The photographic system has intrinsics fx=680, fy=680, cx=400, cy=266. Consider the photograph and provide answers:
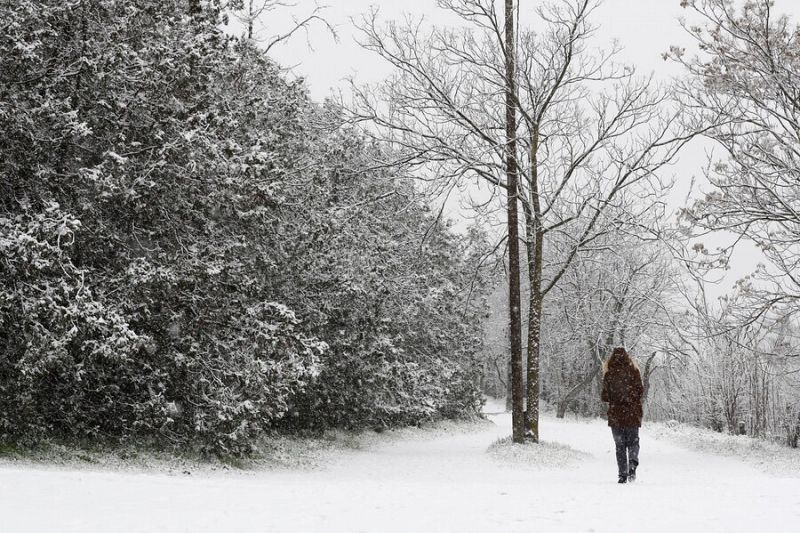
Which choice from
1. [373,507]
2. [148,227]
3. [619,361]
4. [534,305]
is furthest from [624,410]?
[148,227]

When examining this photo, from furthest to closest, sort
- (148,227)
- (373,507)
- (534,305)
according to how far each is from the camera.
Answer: (534,305) → (148,227) → (373,507)

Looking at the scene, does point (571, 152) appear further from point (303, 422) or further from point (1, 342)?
point (1, 342)

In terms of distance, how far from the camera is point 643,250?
33.4 meters

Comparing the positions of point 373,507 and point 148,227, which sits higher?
point 148,227

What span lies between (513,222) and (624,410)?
7.35 metres

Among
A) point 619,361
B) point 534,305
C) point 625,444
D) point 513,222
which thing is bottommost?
point 625,444

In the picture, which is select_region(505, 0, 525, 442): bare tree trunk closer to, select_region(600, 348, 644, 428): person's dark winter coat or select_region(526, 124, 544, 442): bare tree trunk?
select_region(526, 124, 544, 442): bare tree trunk

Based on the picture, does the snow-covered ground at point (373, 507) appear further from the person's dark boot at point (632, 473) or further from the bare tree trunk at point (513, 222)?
the bare tree trunk at point (513, 222)

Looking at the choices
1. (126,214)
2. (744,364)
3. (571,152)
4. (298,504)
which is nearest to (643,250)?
(744,364)

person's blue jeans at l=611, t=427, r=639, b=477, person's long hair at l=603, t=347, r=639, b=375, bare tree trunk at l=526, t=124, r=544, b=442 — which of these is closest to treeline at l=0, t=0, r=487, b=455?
bare tree trunk at l=526, t=124, r=544, b=442

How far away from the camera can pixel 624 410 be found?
360 inches

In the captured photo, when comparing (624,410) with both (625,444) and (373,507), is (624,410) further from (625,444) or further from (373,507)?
(373,507)

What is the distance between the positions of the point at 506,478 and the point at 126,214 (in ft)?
26.0

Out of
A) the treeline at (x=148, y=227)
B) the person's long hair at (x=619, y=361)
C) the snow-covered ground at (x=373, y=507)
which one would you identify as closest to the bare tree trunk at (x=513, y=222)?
the treeline at (x=148, y=227)
